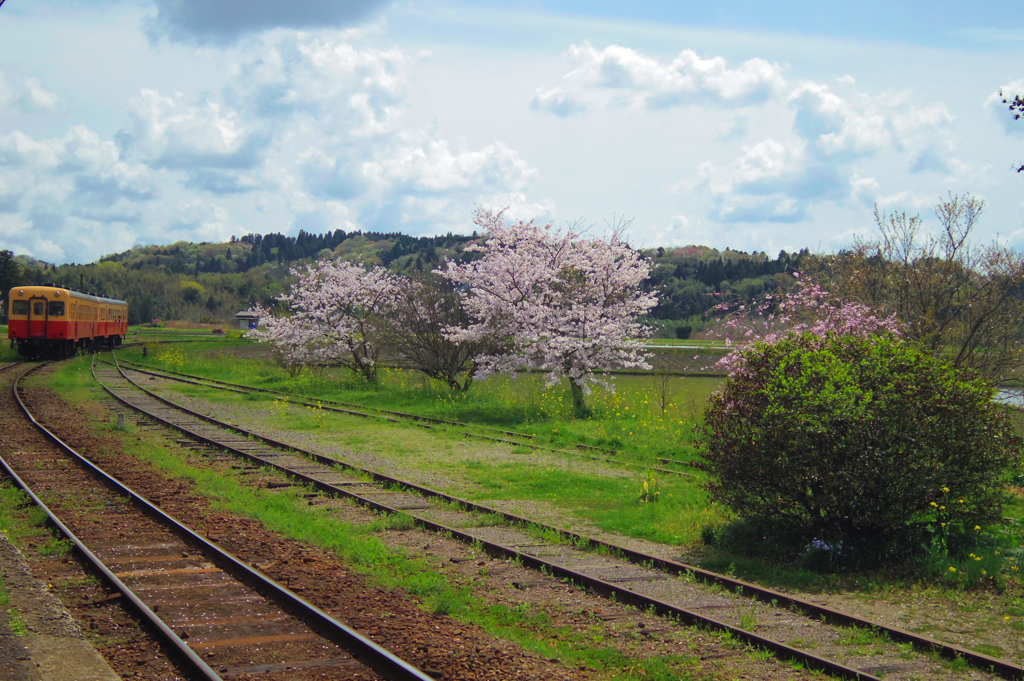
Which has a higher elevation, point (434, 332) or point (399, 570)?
point (434, 332)

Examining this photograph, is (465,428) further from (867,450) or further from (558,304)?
(867,450)

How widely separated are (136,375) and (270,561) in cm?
3246

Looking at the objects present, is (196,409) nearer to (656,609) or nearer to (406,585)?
(406,585)

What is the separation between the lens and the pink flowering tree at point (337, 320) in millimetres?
33969

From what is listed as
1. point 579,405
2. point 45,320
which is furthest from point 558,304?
point 45,320

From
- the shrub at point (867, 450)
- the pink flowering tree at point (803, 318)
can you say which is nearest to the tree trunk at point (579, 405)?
the pink flowering tree at point (803, 318)

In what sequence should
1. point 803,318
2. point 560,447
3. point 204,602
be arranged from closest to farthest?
point 204,602 → point 560,447 → point 803,318

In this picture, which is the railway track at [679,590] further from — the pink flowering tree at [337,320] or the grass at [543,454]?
the pink flowering tree at [337,320]

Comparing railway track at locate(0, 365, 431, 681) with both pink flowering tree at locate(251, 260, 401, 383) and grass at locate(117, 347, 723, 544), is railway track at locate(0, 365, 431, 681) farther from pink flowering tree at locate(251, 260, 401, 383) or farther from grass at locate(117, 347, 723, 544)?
pink flowering tree at locate(251, 260, 401, 383)

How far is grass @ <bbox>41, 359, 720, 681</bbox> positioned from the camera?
6734mm

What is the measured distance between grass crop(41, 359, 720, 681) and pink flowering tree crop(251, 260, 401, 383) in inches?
697

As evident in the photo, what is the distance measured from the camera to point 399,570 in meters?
9.12

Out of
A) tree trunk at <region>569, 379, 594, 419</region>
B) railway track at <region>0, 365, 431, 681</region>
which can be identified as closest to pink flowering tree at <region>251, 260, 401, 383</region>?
tree trunk at <region>569, 379, 594, 419</region>

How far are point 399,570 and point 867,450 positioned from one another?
530cm
